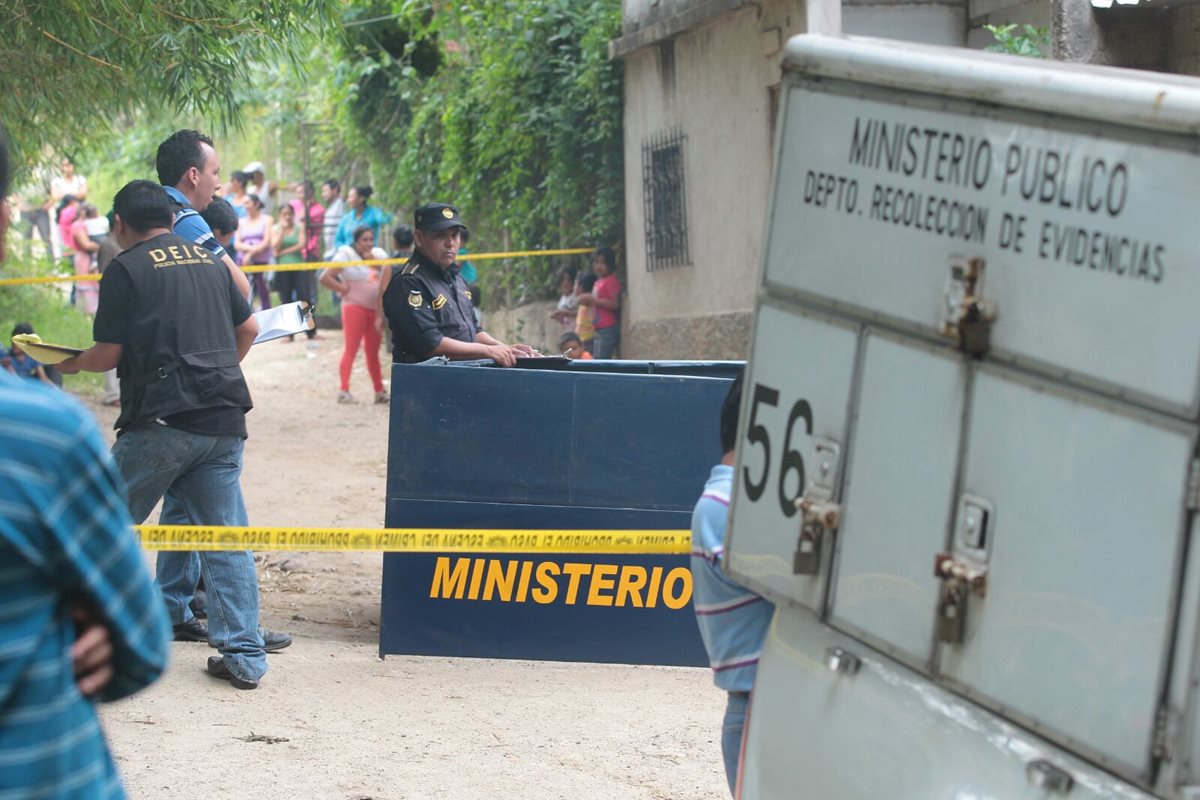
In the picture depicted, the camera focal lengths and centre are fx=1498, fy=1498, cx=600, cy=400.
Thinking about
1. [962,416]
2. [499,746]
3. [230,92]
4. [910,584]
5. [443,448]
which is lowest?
[499,746]

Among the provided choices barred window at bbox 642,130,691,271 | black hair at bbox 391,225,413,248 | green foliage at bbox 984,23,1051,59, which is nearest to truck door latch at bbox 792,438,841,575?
green foliage at bbox 984,23,1051,59

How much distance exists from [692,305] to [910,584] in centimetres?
1065

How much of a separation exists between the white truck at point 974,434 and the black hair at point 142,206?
306cm

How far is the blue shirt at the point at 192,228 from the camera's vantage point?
5.93m

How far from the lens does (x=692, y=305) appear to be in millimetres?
13250

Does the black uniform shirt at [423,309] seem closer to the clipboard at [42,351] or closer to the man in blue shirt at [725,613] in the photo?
the clipboard at [42,351]

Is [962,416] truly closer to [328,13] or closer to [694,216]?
[328,13]

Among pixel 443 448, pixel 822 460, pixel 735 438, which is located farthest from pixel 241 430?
pixel 822 460

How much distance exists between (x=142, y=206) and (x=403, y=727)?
2.10 meters

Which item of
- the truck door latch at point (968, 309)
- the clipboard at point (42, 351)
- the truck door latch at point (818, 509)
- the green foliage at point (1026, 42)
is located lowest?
the clipboard at point (42, 351)

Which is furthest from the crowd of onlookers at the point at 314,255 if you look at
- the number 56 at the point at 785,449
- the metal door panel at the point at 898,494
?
the metal door panel at the point at 898,494

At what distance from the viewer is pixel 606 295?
47.2 feet

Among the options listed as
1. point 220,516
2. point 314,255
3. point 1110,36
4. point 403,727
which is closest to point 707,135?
point 1110,36

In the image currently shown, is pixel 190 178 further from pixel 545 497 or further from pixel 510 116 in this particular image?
pixel 510 116
